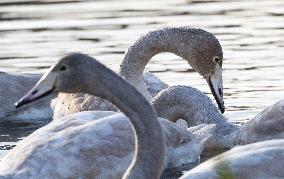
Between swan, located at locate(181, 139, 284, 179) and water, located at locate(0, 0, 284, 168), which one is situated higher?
swan, located at locate(181, 139, 284, 179)

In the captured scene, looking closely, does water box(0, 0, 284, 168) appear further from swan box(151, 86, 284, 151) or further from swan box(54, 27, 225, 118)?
swan box(54, 27, 225, 118)

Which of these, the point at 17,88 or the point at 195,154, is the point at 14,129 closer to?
the point at 17,88

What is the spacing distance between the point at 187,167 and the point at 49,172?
1.85 m

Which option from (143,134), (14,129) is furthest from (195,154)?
(143,134)

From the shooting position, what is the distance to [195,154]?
35.8 ft

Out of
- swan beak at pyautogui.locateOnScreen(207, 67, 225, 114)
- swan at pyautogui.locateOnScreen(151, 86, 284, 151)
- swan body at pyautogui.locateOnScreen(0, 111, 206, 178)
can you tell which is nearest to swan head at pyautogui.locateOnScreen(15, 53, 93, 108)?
swan body at pyautogui.locateOnScreen(0, 111, 206, 178)

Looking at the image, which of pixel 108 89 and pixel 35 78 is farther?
pixel 35 78

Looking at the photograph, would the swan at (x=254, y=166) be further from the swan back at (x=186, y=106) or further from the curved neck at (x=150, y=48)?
the curved neck at (x=150, y=48)

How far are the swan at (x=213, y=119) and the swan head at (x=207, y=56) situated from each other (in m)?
0.26

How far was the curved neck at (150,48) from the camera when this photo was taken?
12.4m

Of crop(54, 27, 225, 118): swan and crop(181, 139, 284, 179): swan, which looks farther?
crop(54, 27, 225, 118): swan

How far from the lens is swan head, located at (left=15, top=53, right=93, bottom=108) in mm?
7805

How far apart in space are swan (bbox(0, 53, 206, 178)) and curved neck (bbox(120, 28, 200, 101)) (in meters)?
1.67

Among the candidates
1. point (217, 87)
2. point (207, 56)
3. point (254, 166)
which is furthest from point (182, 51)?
point (254, 166)
